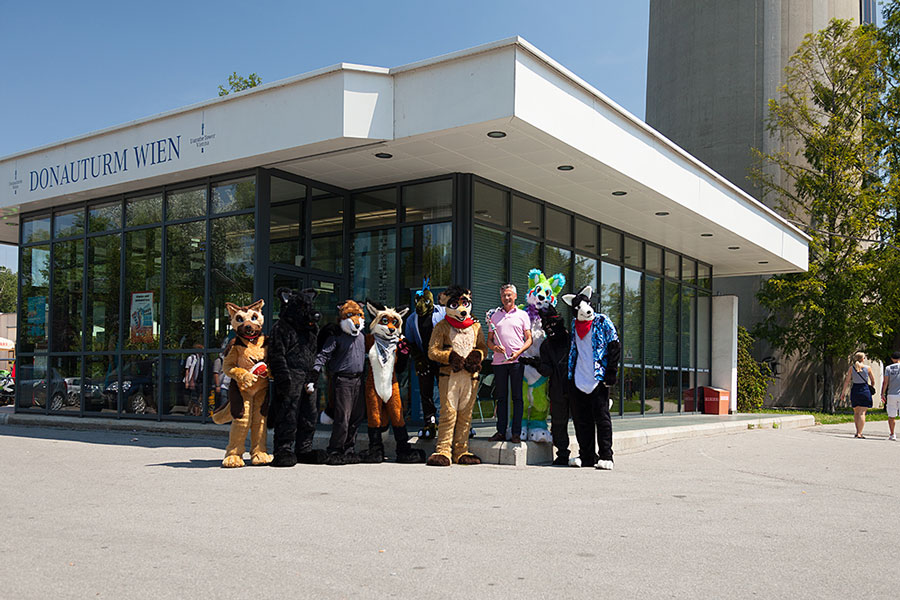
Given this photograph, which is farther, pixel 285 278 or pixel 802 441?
pixel 802 441

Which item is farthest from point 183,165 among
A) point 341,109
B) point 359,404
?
point 359,404

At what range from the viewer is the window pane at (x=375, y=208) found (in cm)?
1297

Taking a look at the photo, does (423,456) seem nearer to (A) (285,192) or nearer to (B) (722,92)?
(A) (285,192)

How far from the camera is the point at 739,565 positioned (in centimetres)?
500

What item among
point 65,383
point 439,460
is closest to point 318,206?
point 439,460

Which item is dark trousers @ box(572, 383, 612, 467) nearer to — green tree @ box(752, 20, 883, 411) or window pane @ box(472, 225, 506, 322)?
window pane @ box(472, 225, 506, 322)

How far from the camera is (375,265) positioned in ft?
43.1

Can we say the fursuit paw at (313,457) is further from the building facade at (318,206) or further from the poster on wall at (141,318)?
the poster on wall at (141,318)

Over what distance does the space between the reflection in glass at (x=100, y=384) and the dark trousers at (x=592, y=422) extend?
328 inches

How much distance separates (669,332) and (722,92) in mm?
16321

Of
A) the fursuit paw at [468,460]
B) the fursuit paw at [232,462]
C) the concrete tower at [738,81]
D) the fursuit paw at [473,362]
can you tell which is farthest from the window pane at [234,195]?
the concrete tower at [738,81]

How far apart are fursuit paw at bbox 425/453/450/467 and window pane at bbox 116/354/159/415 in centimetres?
595

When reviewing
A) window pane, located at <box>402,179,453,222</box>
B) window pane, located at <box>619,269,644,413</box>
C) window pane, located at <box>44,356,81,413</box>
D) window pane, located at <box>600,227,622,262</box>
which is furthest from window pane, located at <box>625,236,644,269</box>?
window pane, located at <box>44,356,81,413</box>

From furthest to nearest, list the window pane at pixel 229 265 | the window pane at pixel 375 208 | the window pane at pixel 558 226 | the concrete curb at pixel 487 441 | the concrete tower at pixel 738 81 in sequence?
the concrete tower at pixel 738 81, the window pane at pixel 558 226, the window pane at pixel 375 208, the window pane at pixel 229 265, the concrete curb at pixel 487 441
